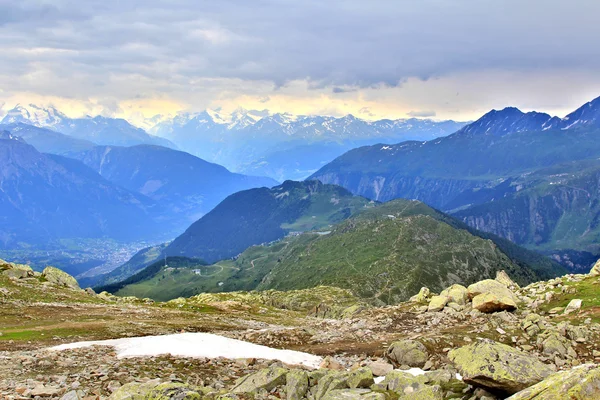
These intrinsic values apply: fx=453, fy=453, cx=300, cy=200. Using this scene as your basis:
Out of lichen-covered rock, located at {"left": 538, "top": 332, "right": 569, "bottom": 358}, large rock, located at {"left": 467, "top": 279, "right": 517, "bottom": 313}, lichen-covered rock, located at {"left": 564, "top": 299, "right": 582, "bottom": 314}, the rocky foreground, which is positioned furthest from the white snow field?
lichen-covered rock, located at {"left": 564, "top": 299, "right": 582, "bottom": 314}

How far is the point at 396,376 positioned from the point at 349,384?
2.44 meters

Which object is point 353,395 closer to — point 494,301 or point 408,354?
point 408,354

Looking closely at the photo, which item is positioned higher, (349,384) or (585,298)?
(349,384)

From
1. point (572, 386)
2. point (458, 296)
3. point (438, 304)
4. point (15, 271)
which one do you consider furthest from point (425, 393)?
point (15, 271)

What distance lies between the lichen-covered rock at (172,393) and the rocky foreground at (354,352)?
64mm

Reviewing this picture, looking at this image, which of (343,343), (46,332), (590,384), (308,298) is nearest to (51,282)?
(46,332)

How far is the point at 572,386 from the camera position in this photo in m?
16.8

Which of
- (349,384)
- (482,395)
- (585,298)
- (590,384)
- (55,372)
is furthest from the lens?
(585,298)

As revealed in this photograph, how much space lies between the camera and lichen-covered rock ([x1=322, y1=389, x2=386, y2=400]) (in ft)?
68.2

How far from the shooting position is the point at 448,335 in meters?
37.6

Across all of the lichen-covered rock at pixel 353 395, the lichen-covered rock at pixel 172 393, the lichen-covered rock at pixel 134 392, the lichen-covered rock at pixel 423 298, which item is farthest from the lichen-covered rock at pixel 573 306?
the lichen-covered rock at pixel 134 392

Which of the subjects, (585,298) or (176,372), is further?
(585,298)

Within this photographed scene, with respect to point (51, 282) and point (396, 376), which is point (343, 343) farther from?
point (51, 282)

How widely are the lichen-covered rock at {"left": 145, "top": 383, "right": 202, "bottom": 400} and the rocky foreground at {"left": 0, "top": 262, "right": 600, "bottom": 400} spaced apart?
0.06 meters
